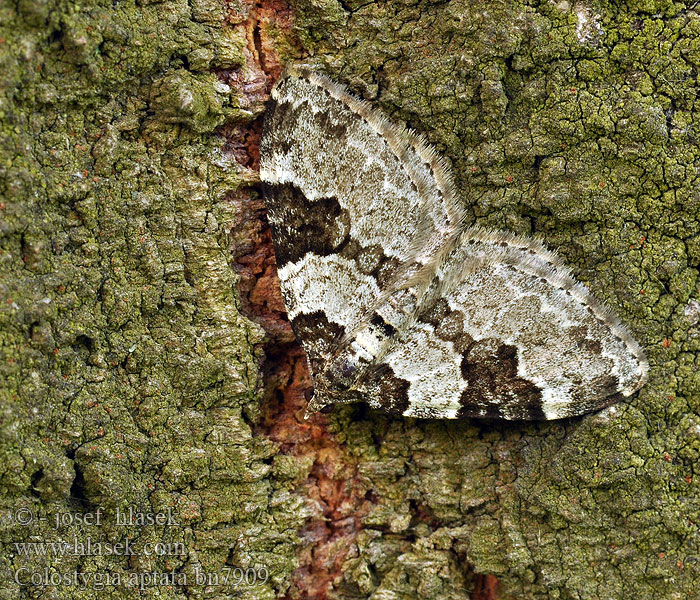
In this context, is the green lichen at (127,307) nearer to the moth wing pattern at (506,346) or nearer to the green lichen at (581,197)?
the green lichen at (581,197)

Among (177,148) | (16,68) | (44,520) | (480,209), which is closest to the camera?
(16,68)

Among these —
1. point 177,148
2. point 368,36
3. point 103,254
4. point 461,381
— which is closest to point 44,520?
point 103,254

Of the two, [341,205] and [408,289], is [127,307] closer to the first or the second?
[341,205]

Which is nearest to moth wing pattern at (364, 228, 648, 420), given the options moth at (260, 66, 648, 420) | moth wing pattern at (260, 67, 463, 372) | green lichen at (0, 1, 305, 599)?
moth at (260, 66, 648, 420)

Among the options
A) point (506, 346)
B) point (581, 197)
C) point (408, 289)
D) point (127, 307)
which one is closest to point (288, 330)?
point (408, 289)

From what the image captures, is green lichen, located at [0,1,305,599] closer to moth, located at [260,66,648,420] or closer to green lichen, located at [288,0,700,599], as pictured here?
moth, located at [260,66,648,420]

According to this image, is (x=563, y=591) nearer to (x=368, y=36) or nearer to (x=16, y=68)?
(x=368, y=36)
